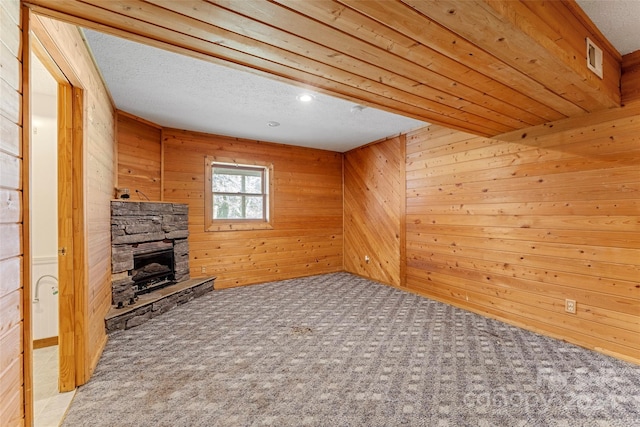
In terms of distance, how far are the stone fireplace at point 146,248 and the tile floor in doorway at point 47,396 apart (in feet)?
2.35

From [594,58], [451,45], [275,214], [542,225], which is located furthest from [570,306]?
[275,214]

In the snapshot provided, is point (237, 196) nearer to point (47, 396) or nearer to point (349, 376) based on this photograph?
point (47, 396)

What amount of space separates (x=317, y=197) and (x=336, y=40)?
4.13 m

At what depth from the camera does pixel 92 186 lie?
2.29 meters

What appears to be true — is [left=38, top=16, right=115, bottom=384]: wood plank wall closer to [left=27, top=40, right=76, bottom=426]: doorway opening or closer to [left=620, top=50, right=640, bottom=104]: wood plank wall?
[left=27, top=40, right=76, bottom=426]: doorway opening

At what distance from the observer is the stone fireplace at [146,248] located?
3.05 m

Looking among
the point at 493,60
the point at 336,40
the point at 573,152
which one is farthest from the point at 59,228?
the point at 573,152

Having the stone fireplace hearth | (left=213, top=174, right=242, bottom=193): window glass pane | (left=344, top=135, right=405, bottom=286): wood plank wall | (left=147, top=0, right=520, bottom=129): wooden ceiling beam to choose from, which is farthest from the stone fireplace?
(left=344, top=135, right=405, bottom=286): wood plank wall

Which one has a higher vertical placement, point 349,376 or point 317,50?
point 317,50

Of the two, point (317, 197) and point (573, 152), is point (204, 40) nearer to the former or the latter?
point (573, 152)

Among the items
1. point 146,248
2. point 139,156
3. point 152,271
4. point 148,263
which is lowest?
point 152,271

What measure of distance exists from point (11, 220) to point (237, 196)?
3.78 meters

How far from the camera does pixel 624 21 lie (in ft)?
6.20

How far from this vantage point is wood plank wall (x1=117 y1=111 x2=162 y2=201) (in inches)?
139
